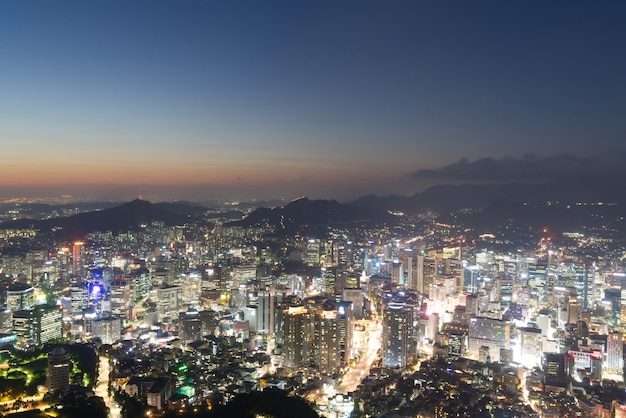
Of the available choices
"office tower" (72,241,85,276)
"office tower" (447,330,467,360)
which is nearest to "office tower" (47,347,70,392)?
"office tower" (447,330,467,360)

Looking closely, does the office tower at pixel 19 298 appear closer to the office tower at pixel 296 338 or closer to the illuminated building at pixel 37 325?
the illuminated building at pixel 37 325

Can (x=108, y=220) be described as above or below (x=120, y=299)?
above


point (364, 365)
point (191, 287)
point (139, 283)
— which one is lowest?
point (364, 365)

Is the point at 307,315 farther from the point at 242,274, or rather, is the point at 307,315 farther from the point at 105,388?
the point at 242,274

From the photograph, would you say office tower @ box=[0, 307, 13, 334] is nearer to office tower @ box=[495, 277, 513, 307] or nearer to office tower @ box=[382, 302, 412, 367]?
office tower @ box=[382, 302, 412, 367]

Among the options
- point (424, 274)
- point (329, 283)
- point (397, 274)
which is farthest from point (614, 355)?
point (329, 283)

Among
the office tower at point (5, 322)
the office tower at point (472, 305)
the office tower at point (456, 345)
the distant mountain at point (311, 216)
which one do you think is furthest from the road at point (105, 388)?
the distant mountain at point (311, 216)
